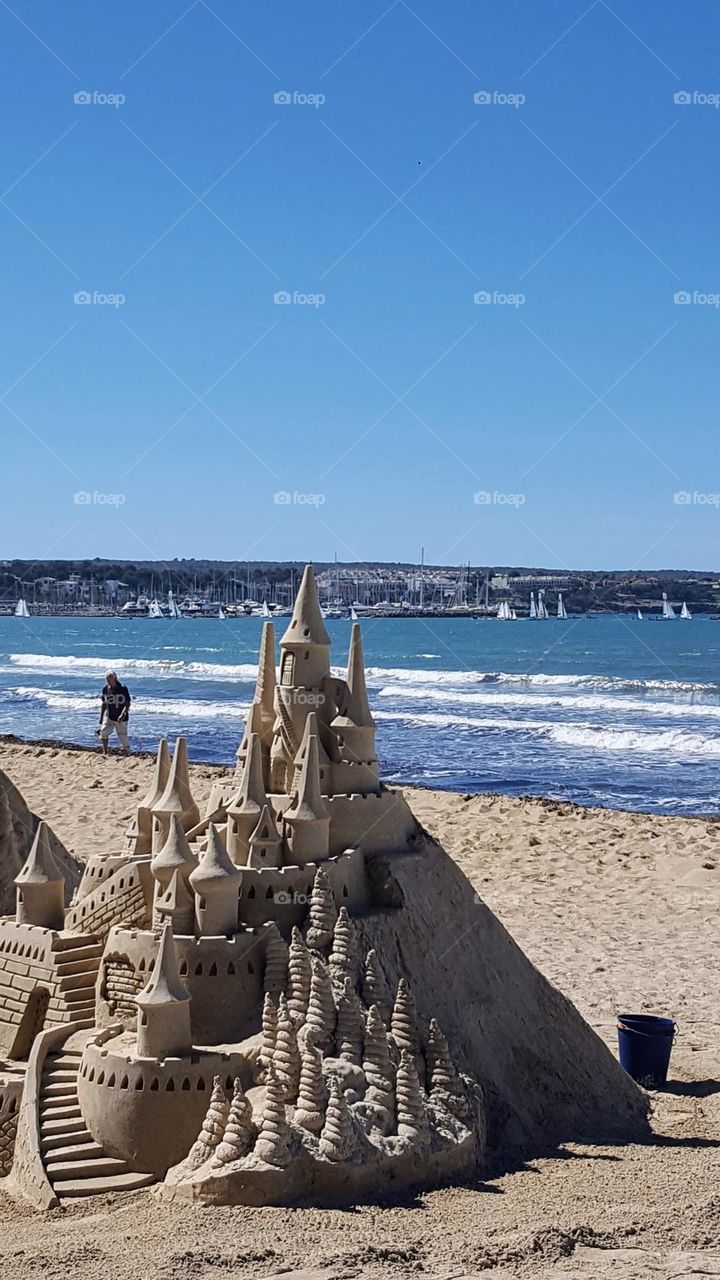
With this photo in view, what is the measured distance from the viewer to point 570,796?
23.8 metres

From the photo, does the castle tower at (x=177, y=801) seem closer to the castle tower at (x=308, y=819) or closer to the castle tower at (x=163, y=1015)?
the castle tower at (x=308, y=819)

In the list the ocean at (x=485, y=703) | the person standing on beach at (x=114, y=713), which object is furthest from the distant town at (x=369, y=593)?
the person standing on beach at (x=114, y=713)

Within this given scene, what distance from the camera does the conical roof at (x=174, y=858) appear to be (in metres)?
7.94

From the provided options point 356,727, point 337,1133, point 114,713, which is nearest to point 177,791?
point 356,727

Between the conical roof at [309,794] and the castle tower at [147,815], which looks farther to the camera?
the castle tower at [147,815]

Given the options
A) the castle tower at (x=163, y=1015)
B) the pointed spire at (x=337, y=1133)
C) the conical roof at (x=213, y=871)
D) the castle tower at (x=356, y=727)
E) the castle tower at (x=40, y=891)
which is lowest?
the pointed spire at (x=337, y=1133)

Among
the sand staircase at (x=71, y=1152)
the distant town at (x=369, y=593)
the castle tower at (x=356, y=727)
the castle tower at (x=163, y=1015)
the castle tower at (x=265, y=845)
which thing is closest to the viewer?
the sand staircase at (x=71, y=1152)

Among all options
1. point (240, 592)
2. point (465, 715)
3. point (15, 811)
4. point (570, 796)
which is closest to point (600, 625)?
point (240, 592)

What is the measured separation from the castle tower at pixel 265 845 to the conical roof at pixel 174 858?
385 millimetres

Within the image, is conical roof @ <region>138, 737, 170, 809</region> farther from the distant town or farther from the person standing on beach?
the distant town

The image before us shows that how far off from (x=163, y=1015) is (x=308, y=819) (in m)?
1.70

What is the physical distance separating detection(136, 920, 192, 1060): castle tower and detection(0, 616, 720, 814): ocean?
16.5m

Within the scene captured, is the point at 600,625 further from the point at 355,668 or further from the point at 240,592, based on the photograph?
the point at 355,668

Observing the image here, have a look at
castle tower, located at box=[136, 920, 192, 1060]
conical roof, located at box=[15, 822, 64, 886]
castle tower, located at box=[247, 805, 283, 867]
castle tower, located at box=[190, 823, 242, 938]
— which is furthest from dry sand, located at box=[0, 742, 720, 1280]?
conical roof, located at box=[15, 822, 64, 886]
